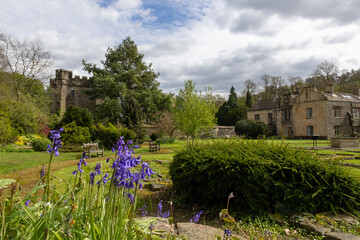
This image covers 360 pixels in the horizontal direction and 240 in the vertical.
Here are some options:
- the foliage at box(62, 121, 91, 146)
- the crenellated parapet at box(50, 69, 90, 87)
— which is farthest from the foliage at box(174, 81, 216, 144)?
the crenellated parapet at box(50, 69, 90, 87)

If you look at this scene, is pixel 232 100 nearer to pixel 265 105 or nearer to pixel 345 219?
pixel 265 105

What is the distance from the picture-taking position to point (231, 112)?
50.7 metres

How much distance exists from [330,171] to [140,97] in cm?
3050

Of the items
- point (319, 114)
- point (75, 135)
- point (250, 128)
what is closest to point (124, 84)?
point (75, 135)

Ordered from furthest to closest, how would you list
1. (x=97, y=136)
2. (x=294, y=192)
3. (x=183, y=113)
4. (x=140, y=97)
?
1. (x=140, y=97)
2. (x=183, y=113)
3. (x=97, y=136)
4. (x=294, y=192)

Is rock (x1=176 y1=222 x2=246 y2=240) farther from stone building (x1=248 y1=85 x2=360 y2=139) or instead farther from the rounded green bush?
stone building (x1=248 y1=85 x2=360 y2=139)

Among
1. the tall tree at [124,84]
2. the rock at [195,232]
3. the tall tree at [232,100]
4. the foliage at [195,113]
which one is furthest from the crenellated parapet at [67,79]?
the rock at [195,232]

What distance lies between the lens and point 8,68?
27.2m

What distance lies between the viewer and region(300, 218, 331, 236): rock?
12.2 ft

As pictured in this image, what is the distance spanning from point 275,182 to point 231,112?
47240 mm

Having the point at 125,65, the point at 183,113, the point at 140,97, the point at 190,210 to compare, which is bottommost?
the point at 190,210

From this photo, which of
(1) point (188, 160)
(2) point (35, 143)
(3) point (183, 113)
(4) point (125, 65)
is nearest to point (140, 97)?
(4) point (125, 65)

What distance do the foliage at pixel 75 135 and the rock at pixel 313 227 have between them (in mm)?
16947

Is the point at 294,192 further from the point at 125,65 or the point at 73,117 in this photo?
the point at 125,65
